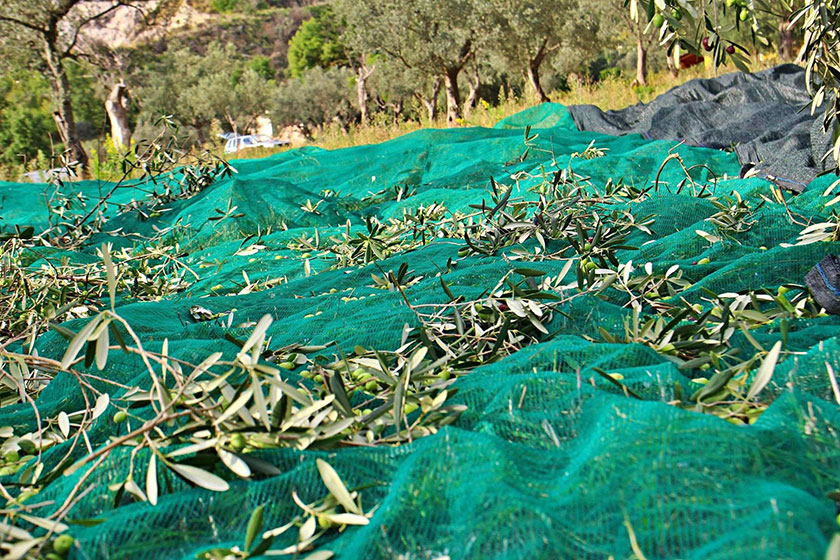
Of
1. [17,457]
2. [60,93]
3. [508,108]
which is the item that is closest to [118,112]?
[60,93]

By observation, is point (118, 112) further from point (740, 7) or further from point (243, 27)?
point (243, 27)

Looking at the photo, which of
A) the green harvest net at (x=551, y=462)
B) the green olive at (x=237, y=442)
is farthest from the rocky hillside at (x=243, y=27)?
the green olive at (x=237, y=442)

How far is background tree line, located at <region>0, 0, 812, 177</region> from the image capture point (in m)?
15.5

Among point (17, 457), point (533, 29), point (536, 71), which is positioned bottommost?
point (17, 457)

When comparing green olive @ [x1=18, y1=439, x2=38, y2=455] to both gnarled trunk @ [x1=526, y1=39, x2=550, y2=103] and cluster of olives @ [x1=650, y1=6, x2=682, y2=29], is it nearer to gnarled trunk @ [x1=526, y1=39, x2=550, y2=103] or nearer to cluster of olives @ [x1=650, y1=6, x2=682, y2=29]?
cluster of olives @ [x1=650, y1=6, x2=682, y2=29]

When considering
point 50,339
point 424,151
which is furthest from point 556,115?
point 50,339

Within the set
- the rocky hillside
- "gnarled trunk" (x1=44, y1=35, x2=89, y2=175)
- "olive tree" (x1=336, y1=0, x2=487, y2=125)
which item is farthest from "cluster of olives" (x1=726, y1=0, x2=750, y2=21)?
the rocky hillside

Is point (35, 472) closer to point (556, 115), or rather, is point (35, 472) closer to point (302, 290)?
point (302, 290)

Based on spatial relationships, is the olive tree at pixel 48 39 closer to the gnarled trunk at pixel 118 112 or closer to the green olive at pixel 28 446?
the gnarled trunk at pixel 118 112

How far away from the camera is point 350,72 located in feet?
127

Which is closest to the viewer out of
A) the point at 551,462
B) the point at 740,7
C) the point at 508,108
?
the point at 551,462

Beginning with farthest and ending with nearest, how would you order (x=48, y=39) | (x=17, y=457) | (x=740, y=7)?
(x=48, y=39) → (x=740, y=7) → (x=17, y=457)

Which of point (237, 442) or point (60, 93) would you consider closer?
point (237, 442)

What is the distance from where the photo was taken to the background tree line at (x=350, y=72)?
50.8 ft
